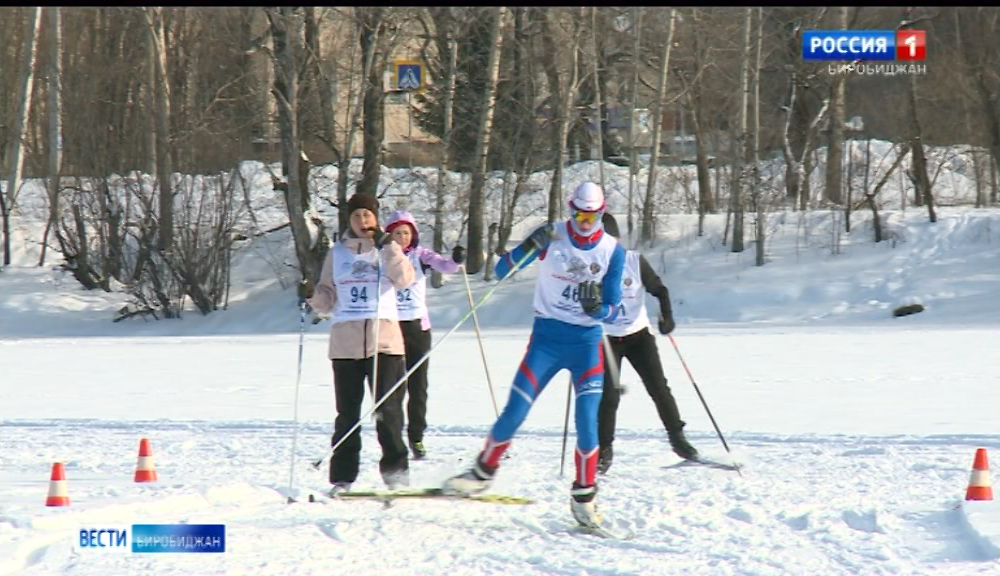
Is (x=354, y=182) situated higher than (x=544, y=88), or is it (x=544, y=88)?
(x=544, y=88)

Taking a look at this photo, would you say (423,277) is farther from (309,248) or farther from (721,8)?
(721,8)

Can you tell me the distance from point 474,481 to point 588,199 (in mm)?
1541

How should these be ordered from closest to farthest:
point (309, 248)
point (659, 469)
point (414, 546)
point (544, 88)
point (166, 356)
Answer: point (414, 546), point (659, 469), point (166, 356), point (309, 248), point (544, 88)

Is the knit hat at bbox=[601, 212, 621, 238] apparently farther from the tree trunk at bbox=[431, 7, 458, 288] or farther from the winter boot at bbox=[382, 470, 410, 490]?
the tree trunk at bbox=[431, 7, 458, 288]

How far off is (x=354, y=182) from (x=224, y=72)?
151 inches

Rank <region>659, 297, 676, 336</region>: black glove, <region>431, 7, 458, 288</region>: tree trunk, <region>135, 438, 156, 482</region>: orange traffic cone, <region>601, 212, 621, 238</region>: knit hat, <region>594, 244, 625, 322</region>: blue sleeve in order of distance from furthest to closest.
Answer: <region>431, 7, 458, 288</region>: tree trunk → <region>659, 297, 676, 336</region>: black glove → <region>135, 438, 156, 482</region>: orange traffic cone → <region>601, 212, 621, 238</region>: knit hat → <region>594, 244, 625, 322</region>: blue sleeve

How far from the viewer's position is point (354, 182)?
27906mm

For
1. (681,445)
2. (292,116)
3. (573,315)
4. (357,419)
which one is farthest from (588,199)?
(292,116)

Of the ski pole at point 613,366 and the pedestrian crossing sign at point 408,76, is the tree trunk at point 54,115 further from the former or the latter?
the ski pole at point 613,366

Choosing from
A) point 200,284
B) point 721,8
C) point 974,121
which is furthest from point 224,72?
point 974,121

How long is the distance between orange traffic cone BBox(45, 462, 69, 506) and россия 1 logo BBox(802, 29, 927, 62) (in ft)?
71.4

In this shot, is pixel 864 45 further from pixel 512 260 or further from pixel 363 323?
pixel 512 260

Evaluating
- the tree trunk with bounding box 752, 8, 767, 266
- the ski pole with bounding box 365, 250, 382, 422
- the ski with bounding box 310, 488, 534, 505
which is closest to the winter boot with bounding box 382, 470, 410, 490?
the ski pole with bounding box 365, 250, 382, 422

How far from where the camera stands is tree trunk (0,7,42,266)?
27.6 meters
